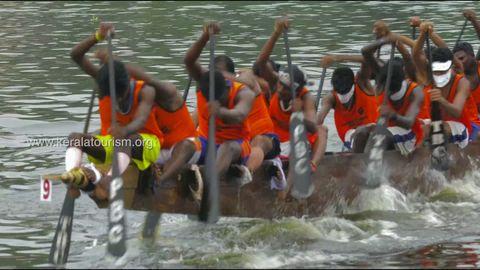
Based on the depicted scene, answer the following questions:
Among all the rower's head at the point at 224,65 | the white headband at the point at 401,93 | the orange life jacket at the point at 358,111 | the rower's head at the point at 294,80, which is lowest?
the orange life jacket at the point at 358,111

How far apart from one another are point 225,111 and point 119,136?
4.76 feet

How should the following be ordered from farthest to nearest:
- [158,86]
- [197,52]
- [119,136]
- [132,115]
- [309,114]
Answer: [309,114], [197,52], [158,86], [132,115], [119,136]

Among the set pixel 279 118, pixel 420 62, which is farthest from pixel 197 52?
pixel 420 62

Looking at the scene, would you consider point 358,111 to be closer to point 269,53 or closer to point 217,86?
point 269,53

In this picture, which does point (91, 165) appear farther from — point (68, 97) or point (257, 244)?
point (68, 97)

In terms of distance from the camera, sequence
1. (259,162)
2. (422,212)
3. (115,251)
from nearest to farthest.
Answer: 1. (115,251)
2. (259,162)
3. (422,212)

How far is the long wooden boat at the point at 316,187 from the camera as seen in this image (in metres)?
12.8

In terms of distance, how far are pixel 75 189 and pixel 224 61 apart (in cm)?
305

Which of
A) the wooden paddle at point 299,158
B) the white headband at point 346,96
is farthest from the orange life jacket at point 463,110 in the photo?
the wooden paddle at point 299,158

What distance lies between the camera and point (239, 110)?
12984 mm

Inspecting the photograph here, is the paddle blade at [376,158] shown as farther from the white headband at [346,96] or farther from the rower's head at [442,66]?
the rower's head at [442,66]

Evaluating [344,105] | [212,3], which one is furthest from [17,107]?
[212,3]

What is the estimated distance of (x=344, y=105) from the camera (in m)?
15.6

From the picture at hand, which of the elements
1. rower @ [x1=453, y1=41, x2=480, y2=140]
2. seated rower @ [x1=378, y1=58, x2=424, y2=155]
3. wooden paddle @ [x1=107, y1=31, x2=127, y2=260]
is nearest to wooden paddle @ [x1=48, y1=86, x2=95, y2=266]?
wooden paddle @ [x1=107, y1=31, x2=127, y2=260]
